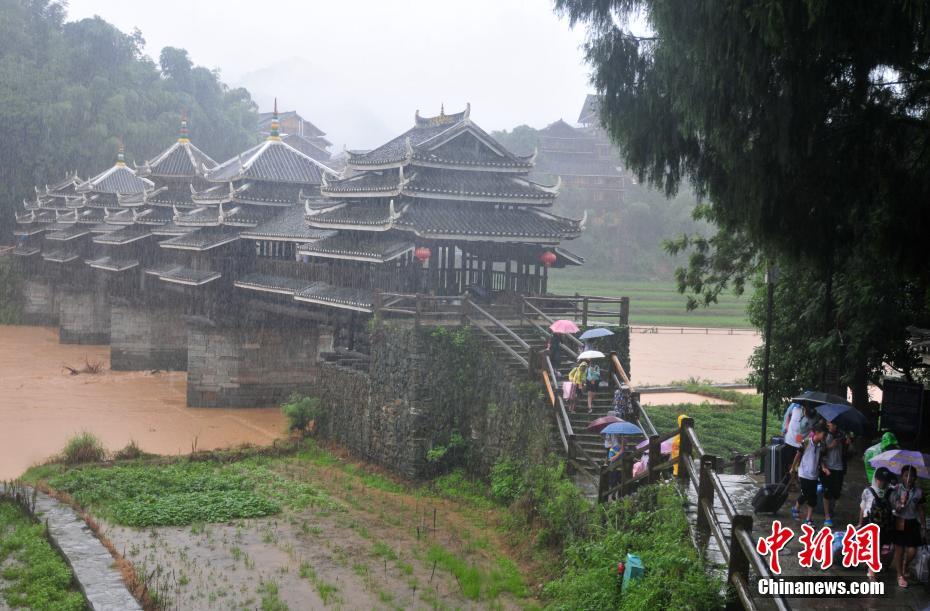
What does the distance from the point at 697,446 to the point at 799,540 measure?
Answer: 174 centimetres

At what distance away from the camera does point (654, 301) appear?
2569 inches

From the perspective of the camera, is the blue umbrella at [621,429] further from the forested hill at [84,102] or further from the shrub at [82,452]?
the forested hill at [84,102]

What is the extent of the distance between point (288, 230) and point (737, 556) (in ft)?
77.8

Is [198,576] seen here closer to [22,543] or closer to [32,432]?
[22,543]

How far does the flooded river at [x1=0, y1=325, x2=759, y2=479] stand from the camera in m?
26.8

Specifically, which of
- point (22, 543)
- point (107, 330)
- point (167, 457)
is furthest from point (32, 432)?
point (107, 330)

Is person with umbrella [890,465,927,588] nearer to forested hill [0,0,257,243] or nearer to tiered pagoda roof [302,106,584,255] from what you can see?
tiered pagoda roof [302,106,584,255]

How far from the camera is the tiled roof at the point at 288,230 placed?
29.0 meters

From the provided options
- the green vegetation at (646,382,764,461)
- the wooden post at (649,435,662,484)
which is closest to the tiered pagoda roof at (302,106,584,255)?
the green vegetation at (646,382,764,461)

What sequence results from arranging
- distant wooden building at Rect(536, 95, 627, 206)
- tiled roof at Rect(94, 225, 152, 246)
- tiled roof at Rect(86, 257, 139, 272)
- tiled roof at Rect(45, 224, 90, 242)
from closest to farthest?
tiled roof at Rect(86, 257, 139, 272) → tiled roof at Rect(94, 225, 152, 246) → tiled roof at Rect(45, 224, 90, 242) → distant wooden building at Rect(536, 95, 627, 206)

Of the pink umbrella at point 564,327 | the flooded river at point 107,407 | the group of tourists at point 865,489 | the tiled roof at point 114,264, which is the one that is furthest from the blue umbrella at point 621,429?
the tiled roof at point 114,264

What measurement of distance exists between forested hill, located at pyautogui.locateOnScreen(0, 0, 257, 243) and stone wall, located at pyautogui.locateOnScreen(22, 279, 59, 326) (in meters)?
14.4

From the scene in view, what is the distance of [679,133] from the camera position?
13.8 metres

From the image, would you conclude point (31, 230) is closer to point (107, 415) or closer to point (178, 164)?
point (178, 164)
